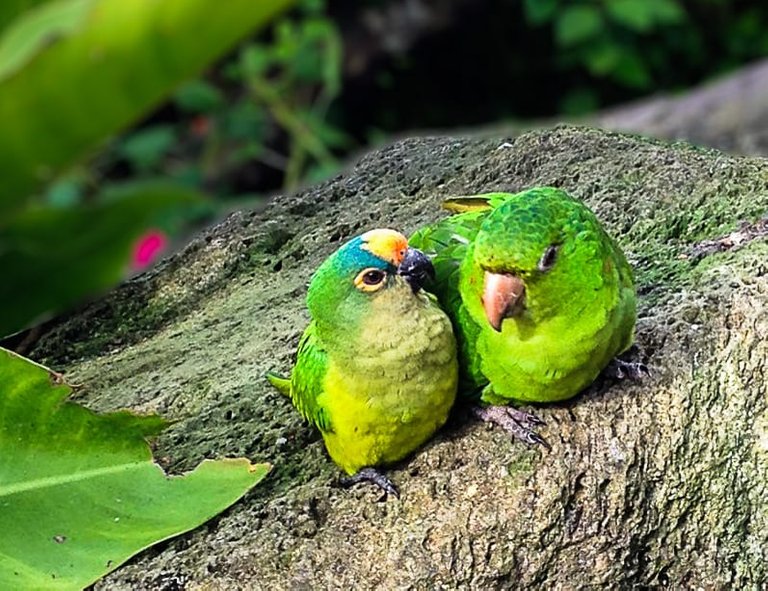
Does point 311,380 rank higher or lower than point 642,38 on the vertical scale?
higher

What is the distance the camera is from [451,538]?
1.47m

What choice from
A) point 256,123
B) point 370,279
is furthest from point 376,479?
point 256,123

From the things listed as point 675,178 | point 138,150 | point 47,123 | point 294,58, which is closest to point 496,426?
point 675,178

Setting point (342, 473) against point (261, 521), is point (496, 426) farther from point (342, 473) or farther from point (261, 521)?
point (261, 521)

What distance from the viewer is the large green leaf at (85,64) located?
306 mm

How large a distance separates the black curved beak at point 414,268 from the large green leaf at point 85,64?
3.54 feet

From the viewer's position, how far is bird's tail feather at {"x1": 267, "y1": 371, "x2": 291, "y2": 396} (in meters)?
1.68

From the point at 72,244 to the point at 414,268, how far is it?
109cm

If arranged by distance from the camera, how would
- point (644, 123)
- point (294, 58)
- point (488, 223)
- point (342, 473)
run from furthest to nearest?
point (644, 123), point (294, 58), point (342, 473), point (488, 223)

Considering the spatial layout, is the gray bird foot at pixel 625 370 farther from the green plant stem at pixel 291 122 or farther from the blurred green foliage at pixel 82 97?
the green plant stem at pixel 291 122

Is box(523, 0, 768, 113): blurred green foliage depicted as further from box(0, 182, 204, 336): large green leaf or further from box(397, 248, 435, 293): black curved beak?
box(0, 182, 204, 336): large green leaf

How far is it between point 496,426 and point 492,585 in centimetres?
25

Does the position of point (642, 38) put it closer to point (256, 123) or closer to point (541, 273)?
point (256, 123)

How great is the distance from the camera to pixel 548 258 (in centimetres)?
139
